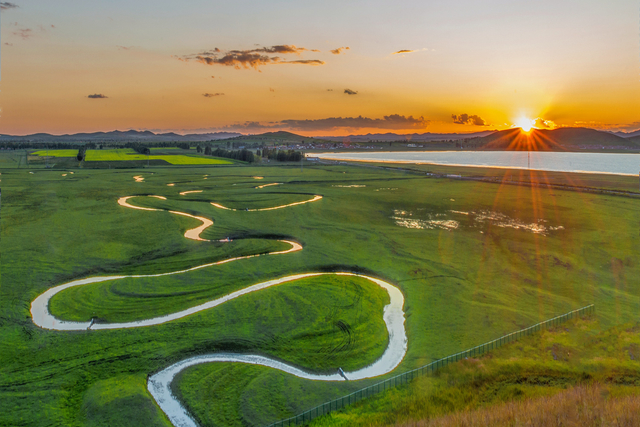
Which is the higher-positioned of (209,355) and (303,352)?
(209,355)

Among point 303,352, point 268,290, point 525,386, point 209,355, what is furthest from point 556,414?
point 268,290

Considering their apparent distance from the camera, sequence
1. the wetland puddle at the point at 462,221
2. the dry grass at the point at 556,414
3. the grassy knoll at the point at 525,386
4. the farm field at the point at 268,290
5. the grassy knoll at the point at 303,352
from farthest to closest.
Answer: the wetland puddle at the point at 462,221 → the farm field at the point at 268,290 → the grassy knoll at the point at 303,352 → the grassy knoll at the point at 525,386 → the dry grass at the point at 556,414

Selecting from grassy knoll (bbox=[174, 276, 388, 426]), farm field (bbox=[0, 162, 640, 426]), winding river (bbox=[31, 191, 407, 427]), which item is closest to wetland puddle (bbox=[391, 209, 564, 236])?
farm field (bbox=[0, 162, 640, 426])

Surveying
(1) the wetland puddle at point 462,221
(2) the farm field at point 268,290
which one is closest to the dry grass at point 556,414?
(2) the farm field at point 268,290

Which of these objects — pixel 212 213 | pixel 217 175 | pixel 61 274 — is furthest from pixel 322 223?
pixel 217 175

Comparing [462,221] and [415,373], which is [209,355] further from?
[462,221]

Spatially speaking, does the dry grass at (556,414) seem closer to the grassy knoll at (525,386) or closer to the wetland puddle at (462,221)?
the grassy knoll at (525,386)
